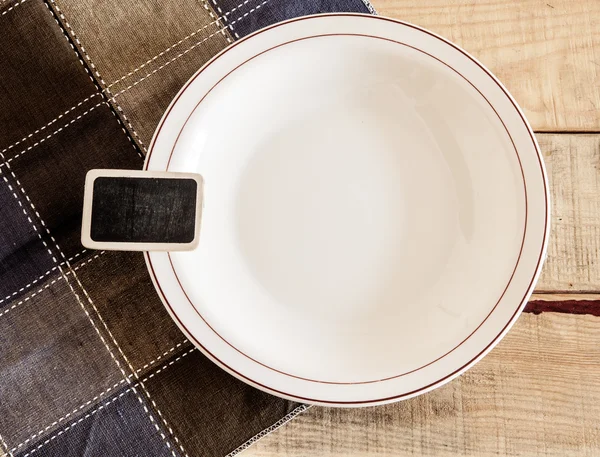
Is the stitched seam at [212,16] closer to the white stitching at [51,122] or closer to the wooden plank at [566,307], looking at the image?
the white stitching at [51,122]

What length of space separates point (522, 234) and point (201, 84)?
323 millimetres

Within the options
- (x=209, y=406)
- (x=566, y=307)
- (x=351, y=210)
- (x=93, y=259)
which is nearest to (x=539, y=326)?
(x=566, y=307)

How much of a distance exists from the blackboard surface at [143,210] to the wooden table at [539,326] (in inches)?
9.9

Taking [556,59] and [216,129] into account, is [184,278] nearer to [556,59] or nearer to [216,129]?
[216,129]

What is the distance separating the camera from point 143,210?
482mm

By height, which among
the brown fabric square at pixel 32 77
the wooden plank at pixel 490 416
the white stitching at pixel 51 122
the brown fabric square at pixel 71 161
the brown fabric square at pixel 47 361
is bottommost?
the wooden plank at pixel 490 416

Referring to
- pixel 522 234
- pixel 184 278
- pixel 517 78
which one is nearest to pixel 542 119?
pixel 517 78

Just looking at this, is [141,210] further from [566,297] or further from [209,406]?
[566,297]

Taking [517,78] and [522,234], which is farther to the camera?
[517,78]

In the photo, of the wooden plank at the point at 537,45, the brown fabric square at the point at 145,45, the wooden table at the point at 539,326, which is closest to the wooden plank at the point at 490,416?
the wooden table at the point at 539,326

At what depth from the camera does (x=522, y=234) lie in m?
0.51

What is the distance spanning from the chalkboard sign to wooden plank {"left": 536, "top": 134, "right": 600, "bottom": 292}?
376mm

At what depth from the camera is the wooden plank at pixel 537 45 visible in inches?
24.3

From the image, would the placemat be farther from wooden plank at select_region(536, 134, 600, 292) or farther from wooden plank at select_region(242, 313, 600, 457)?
wooden plank at select_region(536, 134, 600, 292)
